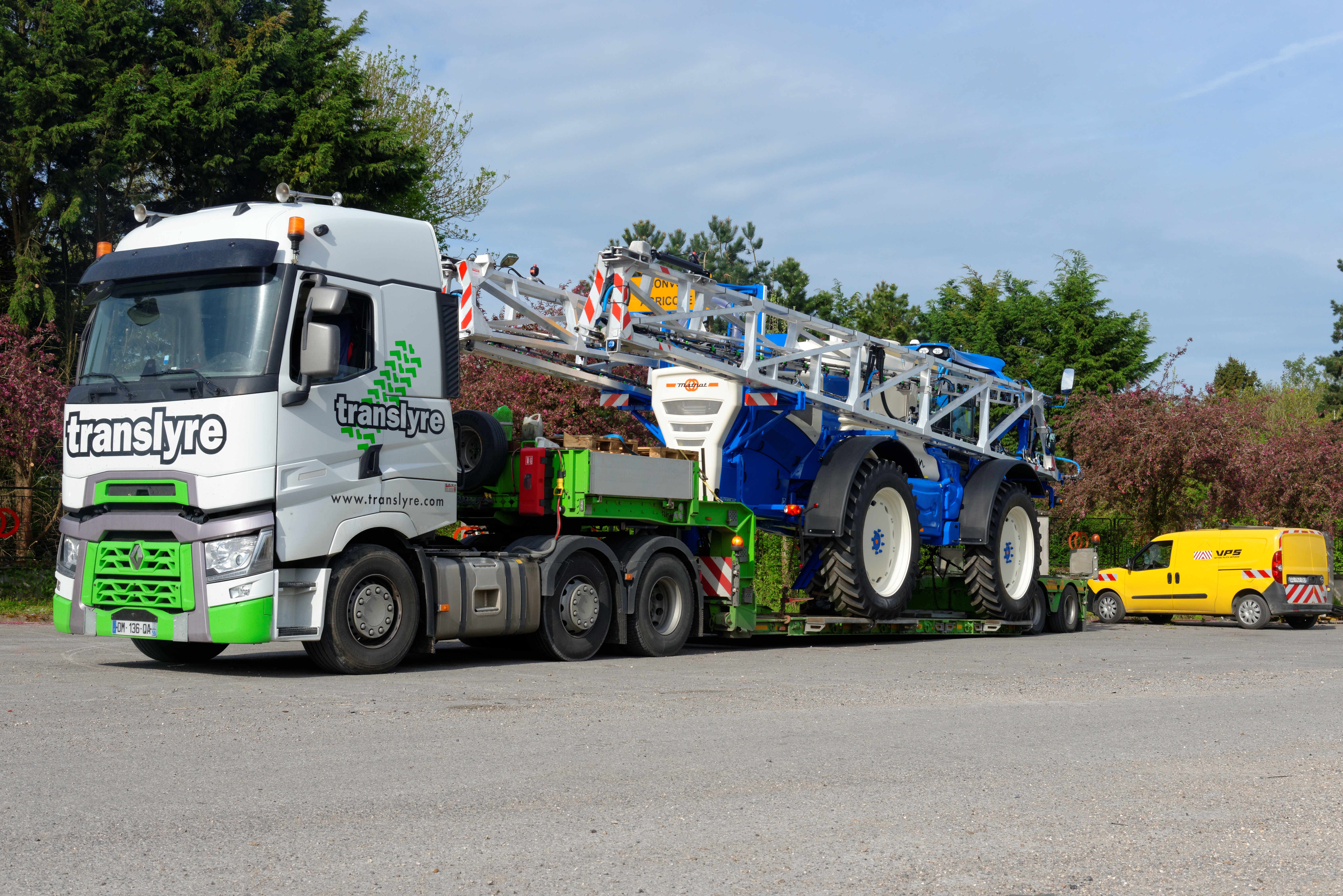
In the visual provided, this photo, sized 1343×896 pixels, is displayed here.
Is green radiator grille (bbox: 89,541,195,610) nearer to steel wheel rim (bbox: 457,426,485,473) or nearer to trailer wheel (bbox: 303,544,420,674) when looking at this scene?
trailer wheel (bbox: 303,544,420,674)

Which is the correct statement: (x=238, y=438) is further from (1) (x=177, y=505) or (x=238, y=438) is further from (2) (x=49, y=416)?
(2) (x=49, y=416)

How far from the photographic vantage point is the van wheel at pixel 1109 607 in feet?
80.0

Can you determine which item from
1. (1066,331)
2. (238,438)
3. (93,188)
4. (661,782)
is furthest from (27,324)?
(1066,331)

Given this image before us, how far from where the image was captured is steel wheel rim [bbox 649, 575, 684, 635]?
13.4 m

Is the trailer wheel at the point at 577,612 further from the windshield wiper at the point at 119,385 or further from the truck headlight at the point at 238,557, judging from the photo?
the windshield wiper at the point at 119,385

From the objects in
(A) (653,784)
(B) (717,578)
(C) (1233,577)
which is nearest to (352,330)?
(B) (717,578)

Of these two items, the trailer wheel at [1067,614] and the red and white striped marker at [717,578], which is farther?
the trailer wheel at [1067,614]

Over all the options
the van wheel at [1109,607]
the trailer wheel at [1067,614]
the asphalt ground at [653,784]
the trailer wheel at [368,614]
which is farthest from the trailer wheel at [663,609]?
the van wheel at [1109,607]

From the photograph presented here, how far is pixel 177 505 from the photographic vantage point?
394 inches

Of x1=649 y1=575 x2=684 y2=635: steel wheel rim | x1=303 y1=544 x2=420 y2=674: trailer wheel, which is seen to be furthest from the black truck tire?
x1=649 y1=575 x2=684 y2=635: steel wheel rim

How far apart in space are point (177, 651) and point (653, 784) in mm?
6812

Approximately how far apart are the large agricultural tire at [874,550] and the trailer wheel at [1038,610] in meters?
3.05

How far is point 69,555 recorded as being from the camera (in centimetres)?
1049

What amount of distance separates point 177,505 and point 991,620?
11.4m
